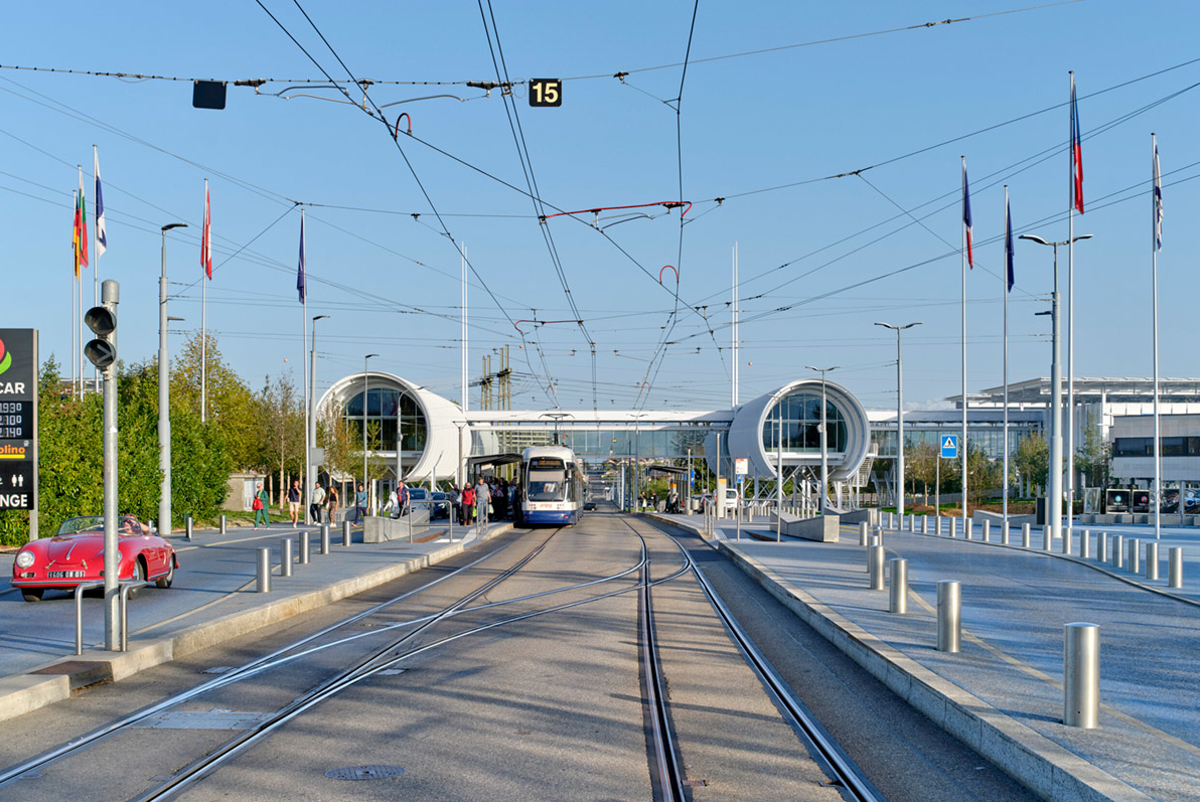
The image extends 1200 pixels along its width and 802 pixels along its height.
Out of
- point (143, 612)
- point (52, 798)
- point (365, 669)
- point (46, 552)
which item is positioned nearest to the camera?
point (52, 798)

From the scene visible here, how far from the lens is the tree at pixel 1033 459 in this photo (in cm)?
6931

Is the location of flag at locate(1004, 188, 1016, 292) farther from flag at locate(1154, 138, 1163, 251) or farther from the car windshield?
the car windshield

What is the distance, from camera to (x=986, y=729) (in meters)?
7.46

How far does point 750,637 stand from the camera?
1361 centimetres

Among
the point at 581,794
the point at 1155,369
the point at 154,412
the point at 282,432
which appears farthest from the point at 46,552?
the point at 282,432

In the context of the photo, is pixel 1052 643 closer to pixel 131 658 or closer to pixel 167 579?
pixel 131 658

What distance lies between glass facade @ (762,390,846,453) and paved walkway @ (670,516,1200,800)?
5180cm

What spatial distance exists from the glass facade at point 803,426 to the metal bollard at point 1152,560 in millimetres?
57012

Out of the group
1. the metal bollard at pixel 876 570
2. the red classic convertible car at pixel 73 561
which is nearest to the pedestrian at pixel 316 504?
the red classic convertible car at pixel 73 561

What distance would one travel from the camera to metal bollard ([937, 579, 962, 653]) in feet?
35.7

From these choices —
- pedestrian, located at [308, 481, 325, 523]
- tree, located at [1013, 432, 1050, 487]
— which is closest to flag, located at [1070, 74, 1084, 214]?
pedestrian, located at [308, 481, 325, 523]

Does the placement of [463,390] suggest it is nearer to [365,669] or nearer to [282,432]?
[282,432]

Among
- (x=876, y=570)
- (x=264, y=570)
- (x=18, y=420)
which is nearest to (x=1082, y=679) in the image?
(x=876, y=570)

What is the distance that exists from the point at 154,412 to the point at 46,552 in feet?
77.2
